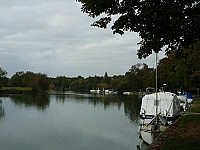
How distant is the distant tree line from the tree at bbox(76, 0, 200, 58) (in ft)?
6.15

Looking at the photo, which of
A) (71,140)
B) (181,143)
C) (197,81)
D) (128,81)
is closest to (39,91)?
(128,81)

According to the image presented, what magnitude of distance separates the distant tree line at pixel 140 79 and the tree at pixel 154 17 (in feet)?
6.15

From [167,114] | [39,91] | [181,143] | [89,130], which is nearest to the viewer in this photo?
[181,143]

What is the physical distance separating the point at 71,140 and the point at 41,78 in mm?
99424

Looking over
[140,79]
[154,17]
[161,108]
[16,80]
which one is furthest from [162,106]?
[16,80]

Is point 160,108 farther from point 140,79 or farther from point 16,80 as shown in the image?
point 16,80

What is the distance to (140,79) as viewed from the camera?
108 metres

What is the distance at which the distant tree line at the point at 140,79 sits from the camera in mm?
32169

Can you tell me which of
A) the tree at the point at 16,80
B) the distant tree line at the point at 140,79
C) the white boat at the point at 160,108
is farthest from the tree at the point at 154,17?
the tree at the point at 16,80

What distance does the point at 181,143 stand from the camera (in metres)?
10.5

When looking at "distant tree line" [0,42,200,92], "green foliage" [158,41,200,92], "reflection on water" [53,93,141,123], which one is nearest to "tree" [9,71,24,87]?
"distant tree line" [0,42,200,92]

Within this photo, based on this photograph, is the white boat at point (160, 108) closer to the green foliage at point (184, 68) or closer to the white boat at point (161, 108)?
the white boat at point (161, 108)

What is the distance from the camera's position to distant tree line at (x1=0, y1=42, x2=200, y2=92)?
3217cm

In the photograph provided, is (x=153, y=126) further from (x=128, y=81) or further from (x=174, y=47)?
(x=128, y=81)
